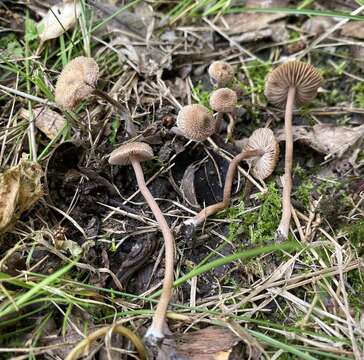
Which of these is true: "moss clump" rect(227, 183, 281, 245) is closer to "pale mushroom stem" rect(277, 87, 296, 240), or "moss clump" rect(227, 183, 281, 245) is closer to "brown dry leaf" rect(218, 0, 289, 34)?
"pale mushroom stem" rect(277, 87, 296, 240)

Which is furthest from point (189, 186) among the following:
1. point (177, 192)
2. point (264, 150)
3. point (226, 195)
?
point (264, 150)

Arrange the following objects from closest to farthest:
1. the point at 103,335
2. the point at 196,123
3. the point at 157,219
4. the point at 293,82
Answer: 1. the point at 103,335
2. the point at 157,219
3. the point at 196,123
4. the point at 293,82

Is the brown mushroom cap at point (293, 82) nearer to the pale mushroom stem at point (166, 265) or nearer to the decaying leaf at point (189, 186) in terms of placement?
the decaying leaf at point (189, 186)

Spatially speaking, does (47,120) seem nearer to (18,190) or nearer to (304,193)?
(18,190)

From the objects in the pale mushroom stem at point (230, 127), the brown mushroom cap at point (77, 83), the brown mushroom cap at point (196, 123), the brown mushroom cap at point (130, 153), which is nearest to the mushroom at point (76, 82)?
the brown mushroom cap at point (77, 83)

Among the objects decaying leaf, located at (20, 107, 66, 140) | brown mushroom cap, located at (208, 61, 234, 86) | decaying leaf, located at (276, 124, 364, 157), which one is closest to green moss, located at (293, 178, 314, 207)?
decaying leaf, located at (276, 124, 364, 157)

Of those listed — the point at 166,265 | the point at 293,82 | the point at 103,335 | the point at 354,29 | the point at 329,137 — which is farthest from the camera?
the point at 354,29

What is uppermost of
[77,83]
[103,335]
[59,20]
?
[59,20]
